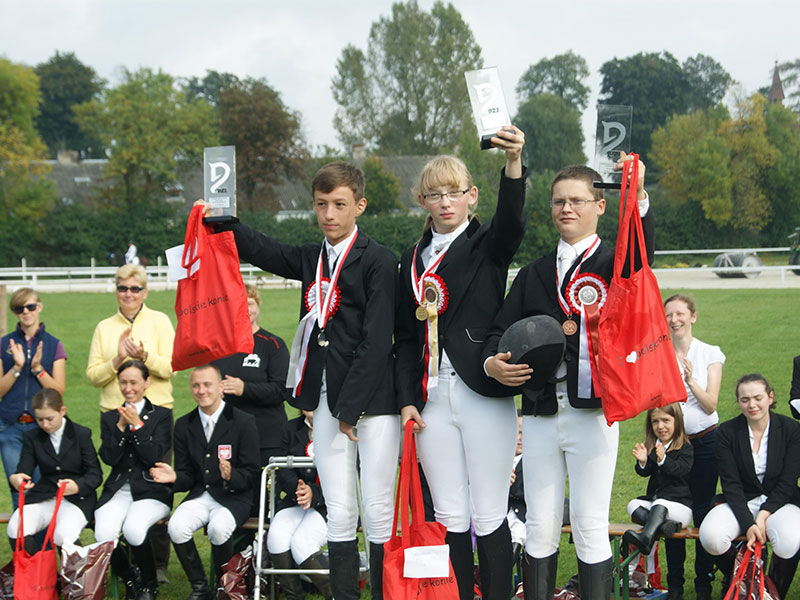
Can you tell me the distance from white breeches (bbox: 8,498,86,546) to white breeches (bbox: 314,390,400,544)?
2.48m

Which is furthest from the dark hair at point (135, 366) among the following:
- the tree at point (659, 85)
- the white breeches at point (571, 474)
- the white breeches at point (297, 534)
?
the tree at point (659, 85)

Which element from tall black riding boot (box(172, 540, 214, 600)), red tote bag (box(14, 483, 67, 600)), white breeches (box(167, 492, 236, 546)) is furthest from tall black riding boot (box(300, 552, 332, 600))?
red tote bag (box(14, 483, 67, 600))

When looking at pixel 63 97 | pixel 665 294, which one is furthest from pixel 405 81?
pixel 665 294

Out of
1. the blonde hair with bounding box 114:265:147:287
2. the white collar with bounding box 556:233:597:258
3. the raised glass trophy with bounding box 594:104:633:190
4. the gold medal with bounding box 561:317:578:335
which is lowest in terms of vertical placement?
the gold medal with bounding box 561:317:578:335

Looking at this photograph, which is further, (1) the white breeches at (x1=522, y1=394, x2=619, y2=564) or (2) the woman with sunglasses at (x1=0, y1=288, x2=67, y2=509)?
(2) the woman with sunglasses at (x1=0, y1=288, x2=67, y2=509)

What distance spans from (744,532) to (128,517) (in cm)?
384

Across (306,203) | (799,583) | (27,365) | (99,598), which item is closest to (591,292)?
(799,583)

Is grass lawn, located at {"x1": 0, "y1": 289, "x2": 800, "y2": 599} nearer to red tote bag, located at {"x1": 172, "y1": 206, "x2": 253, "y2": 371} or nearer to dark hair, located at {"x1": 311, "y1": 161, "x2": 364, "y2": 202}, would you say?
red tote bag, located at {"x1": 172, "y1": 206, "x2": 253, "y2": 371}

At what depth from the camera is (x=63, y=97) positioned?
83.8 metres

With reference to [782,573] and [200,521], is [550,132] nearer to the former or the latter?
[200,521]

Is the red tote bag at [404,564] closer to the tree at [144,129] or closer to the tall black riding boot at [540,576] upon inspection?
the tall black riding boot at [540,576]

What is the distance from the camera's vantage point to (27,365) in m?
7.27

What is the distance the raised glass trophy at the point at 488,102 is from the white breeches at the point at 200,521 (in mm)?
3249

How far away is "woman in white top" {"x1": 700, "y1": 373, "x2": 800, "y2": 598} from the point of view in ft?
16.9
